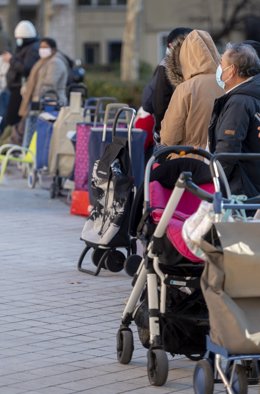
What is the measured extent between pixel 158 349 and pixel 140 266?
0.54 metres

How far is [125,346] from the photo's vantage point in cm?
693

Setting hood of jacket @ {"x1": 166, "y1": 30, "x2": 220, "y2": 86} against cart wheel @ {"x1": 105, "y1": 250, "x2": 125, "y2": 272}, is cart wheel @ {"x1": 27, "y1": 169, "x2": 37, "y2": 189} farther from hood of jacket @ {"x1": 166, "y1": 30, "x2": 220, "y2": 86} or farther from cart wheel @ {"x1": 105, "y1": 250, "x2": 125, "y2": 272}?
hood of jacket @ {"x1": 166, "y1": 30, "x2": 220, "y2": 86}

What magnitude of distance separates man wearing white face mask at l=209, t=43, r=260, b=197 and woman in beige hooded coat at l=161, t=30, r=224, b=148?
3.38ft

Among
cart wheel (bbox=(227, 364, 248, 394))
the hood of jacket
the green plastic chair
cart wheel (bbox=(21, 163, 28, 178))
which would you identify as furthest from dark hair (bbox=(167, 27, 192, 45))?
cart wheel (bbox=(21, 163, 28, 178))

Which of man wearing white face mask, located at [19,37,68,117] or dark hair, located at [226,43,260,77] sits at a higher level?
dark hair, located at [226,43,260,77]

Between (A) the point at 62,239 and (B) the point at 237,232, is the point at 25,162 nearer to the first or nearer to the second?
(A) the point at 62,239

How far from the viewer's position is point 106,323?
815cm

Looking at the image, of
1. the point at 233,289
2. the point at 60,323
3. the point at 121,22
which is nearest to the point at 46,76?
the point at 60,323

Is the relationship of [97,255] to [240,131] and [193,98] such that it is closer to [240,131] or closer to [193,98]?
[193,98]

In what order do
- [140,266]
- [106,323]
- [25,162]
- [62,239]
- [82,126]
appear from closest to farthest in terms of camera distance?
[140,266] < [106,323] < [62,239] < [82,126] < [25,162]

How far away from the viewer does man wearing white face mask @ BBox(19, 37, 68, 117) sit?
693 inches

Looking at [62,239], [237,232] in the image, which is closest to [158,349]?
[237,232]

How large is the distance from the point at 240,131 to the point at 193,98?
4.23 feet

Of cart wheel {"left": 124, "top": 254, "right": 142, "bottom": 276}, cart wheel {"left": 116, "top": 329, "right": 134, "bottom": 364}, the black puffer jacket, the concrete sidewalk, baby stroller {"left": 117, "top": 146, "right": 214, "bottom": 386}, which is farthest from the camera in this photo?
the black puffer jacket
